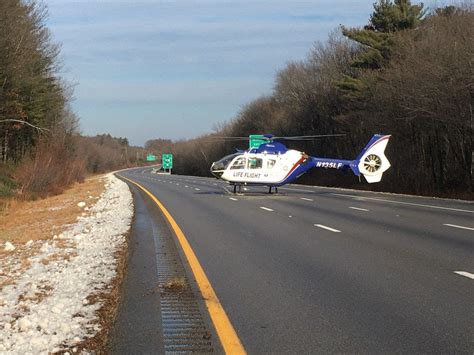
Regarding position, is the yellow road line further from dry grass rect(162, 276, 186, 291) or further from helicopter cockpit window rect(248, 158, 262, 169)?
helicopter cockpit window rect(248, 158, 262, 169)

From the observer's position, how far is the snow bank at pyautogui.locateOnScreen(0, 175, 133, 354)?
5.16 m

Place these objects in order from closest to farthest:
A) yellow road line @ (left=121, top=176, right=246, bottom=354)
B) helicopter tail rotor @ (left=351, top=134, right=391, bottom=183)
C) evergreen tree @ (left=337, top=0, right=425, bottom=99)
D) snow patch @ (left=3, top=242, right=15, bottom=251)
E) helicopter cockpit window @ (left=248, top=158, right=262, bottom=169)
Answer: yellow road line @ (left=121, top=176, right=246, bottom=354) → snow patch @ (left=3, top=242, right=15, bottom=251) → helicopter cockpit window @ (left=248, top=158, right=262, bottom=169) → helicopter tail rotor @ (left=351, top=134, right=391, bottom=183) → evergreen tree @ (left=337, top=0, right=425, bottom=99)

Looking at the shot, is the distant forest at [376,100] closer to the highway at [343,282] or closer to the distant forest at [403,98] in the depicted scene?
the distant forest at [403,98]

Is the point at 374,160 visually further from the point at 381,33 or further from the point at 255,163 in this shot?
the point at 381,33

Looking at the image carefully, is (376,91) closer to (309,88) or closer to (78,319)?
(309,88)

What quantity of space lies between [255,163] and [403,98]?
431 inches

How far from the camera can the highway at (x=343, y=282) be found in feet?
17.7

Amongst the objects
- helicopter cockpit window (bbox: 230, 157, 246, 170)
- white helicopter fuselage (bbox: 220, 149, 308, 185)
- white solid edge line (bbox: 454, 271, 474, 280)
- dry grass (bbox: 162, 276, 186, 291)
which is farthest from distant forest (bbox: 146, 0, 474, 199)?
dry grass (bbox: 162, 276, 186, 291)

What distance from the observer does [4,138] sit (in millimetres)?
44844

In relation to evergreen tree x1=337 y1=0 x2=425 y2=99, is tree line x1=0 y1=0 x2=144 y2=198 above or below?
below

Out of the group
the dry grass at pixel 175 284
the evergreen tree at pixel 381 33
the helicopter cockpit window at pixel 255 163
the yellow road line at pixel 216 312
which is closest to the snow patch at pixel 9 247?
the yellow road line at pixel 216 312

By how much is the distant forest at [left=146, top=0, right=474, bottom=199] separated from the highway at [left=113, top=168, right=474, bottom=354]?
50.5ft

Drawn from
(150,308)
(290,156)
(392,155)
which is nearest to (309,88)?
(392,155)

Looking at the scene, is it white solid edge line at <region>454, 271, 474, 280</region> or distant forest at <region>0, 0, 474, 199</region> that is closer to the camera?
white solid edge line at <region>454, 271, 474, 280</region>
